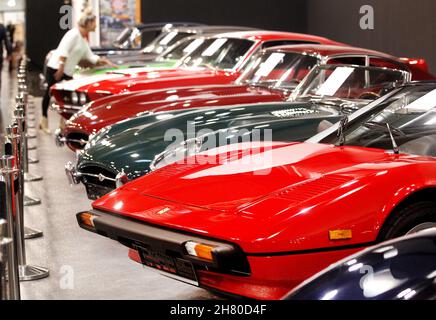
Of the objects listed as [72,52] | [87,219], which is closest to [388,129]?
[87,219]

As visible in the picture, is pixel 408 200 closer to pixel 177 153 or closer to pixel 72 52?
pixel 177 153

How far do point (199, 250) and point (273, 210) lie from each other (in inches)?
15.1

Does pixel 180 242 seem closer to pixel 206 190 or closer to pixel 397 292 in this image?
pixel 206 190

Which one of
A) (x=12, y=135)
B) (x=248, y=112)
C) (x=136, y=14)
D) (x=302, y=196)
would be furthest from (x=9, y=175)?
(x=136, y=14)

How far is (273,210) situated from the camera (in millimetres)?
3846

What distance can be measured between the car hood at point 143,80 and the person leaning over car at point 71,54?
1.45m

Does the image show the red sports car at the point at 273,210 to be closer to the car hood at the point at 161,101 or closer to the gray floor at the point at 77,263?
the gray floor at the point at 77,263

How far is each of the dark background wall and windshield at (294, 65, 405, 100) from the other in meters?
6.87

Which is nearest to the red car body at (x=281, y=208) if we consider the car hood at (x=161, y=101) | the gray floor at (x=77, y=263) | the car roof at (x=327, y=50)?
the gray floor at (x=77, y=263)

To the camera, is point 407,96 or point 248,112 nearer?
point 407,96

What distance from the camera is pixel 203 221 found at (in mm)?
3908

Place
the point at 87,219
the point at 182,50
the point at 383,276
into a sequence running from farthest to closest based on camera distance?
the point at 182,50, the point at 87,219, the point at 383,276

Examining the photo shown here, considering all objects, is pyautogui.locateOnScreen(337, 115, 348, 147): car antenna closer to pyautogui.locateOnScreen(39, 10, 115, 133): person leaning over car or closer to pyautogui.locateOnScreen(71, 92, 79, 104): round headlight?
pyautogui.locateOnScreen(71, 92, 79, 104): round headlight
